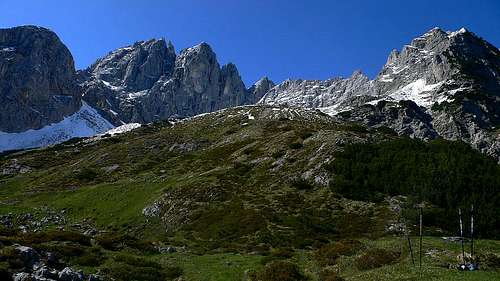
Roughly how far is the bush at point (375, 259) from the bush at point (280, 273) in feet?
15.1

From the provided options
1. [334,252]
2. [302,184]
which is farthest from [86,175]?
[334,252]

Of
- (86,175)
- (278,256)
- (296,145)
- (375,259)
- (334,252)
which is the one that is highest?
(296,145)

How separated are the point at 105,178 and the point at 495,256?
3484 inches

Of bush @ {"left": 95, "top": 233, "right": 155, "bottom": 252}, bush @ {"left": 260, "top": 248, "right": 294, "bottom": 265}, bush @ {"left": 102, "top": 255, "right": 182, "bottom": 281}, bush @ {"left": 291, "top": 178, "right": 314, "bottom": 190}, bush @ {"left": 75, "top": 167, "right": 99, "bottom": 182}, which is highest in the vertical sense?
bush @ {"left": 75, "top": 167, "right": 99, "bottom": 182}

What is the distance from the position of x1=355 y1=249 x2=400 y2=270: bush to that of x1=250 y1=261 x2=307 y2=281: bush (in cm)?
459

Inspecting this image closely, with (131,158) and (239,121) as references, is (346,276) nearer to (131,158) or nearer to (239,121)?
(131,158)

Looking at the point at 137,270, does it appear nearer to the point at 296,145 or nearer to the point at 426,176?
the point at 426,176

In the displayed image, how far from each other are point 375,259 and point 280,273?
7515 millimetres

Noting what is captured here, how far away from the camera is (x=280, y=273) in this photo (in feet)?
114

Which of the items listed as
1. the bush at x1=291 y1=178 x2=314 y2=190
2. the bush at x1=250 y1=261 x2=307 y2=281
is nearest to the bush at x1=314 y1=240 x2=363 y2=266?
the bush at x1=250 y1=261 x2=307 y2=281

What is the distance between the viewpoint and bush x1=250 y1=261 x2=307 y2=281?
34250mm

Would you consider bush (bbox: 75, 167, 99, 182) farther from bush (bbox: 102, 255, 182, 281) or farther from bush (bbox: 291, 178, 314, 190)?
bush (bbox: 102, 255, 182, 281)

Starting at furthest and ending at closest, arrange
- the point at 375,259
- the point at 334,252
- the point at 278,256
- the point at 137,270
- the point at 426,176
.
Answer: the point at 426,176, the point at 278,256, the point at 334,252, the point at 375,259, the point at 137,270

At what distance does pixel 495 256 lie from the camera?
121ft
